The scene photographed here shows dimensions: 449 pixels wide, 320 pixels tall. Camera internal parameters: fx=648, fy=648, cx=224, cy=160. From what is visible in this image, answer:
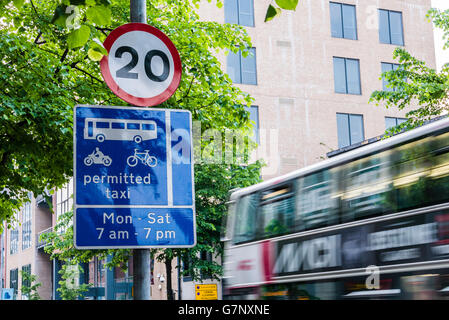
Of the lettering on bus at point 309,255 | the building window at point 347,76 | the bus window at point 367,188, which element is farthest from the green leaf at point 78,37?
the building window at point 347,76

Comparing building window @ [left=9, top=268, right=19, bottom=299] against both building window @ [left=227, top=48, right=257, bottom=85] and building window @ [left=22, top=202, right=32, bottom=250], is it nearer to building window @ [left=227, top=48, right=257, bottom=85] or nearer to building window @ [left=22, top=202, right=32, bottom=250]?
building window @ [left=22, top=202, right=32, bottom=250]

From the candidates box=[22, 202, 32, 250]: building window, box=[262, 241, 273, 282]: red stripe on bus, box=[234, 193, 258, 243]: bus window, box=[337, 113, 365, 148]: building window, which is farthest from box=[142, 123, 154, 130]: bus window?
box=[22, 202, 32, 250]: building window

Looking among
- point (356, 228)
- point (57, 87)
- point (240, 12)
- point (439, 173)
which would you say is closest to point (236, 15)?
point (240, 12)

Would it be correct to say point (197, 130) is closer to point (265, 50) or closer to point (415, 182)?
point (415, 182)

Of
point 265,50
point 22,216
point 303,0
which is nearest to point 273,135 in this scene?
point 265,50

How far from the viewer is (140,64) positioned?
443cm

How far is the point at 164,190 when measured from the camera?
4168 millimetres

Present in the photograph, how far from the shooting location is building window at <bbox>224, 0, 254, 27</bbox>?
38062 millimetres

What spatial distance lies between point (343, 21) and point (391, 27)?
3704mm

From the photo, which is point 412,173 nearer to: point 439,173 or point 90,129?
point 439,173

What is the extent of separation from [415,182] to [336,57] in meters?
32.3

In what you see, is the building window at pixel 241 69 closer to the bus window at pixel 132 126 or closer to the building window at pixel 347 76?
the building window at pixel 347 76

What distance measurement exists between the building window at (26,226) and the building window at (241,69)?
33.0 metres

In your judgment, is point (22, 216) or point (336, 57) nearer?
point (336, 57)
